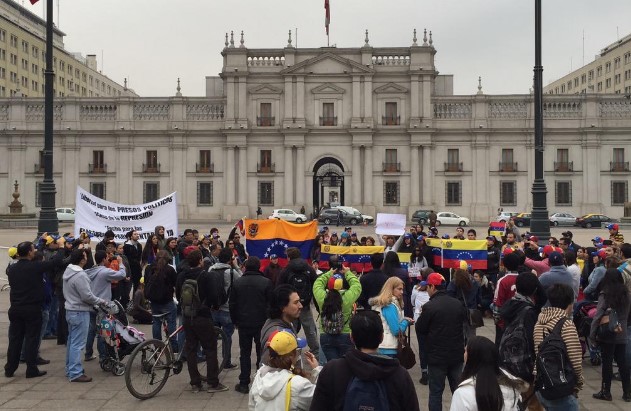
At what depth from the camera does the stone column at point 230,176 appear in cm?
5081

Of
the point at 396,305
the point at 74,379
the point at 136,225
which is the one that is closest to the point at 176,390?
the point at 74,379

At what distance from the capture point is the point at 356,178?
5072cm

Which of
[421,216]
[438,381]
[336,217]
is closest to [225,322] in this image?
[438,381]

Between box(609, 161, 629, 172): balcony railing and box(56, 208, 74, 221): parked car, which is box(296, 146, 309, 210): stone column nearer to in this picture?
box(56, 208, 74, 221): parked car

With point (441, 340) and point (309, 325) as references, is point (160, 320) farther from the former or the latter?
point (441, 340)

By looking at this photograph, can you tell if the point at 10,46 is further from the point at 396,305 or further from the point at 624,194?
the point at 396,305

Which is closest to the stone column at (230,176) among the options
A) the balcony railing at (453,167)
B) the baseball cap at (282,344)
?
the balcony railing at (453,167)

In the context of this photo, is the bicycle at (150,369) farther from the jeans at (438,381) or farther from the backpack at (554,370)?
the backpack at (554,370)

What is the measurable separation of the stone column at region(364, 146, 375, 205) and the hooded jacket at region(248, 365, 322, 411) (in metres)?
46.0

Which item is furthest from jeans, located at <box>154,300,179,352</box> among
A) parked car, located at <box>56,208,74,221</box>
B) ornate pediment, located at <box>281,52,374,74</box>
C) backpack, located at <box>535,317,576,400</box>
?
ornate pediment, located at <box>281,52,374,74</box>

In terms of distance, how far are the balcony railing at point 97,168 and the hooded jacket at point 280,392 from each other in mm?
50392

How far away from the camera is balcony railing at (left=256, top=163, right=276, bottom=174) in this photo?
51000 mm

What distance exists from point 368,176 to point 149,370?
43.6 m

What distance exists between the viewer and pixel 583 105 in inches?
1981
